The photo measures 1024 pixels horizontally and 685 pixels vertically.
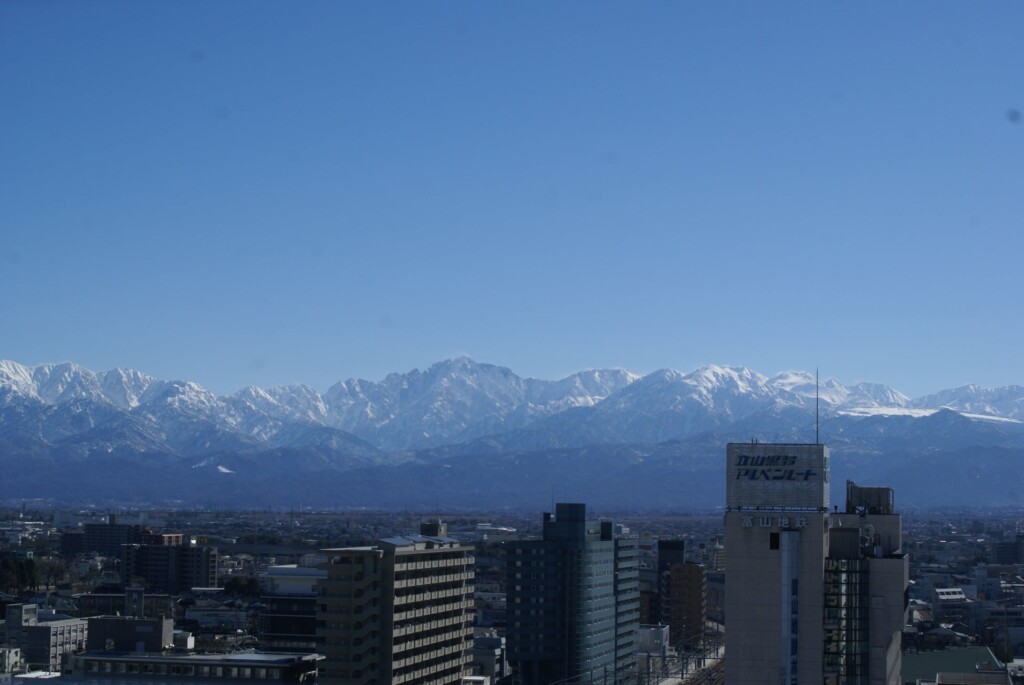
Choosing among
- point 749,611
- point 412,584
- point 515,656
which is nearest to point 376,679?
point 412,584

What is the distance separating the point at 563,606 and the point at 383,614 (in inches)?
868

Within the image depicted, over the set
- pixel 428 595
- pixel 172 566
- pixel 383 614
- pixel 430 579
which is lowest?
pixel 172 566

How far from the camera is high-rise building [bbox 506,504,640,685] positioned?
209 feet

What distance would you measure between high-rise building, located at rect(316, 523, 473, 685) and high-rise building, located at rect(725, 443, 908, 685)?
14685mm

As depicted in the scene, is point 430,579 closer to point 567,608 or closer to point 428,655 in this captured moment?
point 428,655

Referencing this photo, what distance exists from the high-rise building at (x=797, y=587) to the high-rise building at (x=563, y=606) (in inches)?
1247

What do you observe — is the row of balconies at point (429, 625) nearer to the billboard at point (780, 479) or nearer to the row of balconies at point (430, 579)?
the row of balconies at point (430, 579)

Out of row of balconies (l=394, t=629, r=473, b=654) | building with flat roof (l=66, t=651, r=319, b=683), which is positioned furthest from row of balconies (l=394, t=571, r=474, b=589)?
building with flat roof (l=66, t=651, r=319, b=683)

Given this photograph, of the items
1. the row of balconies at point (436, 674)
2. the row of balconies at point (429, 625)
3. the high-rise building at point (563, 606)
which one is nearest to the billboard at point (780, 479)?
the row of balconies at point (429, 625)

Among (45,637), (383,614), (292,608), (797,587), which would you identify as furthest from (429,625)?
(45,637)

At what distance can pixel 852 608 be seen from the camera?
31.8 metres

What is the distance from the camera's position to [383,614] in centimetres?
4403

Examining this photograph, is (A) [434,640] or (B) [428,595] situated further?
(A) [434,640]

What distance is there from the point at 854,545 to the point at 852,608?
5.40 ft
